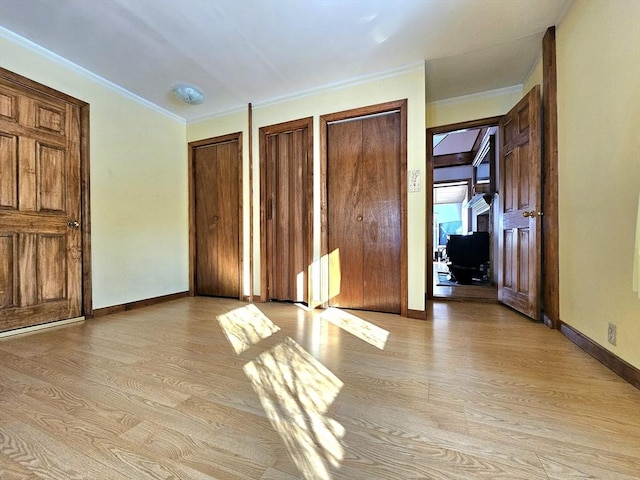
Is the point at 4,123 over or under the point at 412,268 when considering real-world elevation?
over

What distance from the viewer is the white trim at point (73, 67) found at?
214 centimetres

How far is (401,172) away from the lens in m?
2.62

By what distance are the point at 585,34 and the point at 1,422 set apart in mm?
3756

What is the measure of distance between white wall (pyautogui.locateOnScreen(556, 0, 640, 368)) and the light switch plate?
1052mm

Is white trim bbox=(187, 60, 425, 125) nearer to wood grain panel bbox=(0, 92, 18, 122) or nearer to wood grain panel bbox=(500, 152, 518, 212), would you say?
wood grain panel bbox=(500, 152, 518, 212)

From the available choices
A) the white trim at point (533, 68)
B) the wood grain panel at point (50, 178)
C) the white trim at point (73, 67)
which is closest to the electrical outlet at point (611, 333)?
the white trim at point (533, 68)

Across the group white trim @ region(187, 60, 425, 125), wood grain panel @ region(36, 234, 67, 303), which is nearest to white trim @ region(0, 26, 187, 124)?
white trim @ region(187, 60, 425, 125)

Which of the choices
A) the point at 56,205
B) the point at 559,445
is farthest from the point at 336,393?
the point at 56,205

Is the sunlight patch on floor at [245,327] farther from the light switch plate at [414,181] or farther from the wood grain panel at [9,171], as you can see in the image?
the wood grain panel at [9,171]

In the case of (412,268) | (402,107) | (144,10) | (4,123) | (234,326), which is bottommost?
(234,326)

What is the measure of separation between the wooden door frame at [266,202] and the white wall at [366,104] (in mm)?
56

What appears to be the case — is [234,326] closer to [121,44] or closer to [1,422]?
[1,422]

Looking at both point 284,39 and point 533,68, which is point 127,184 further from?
point 533,68

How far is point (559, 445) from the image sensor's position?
922mm
